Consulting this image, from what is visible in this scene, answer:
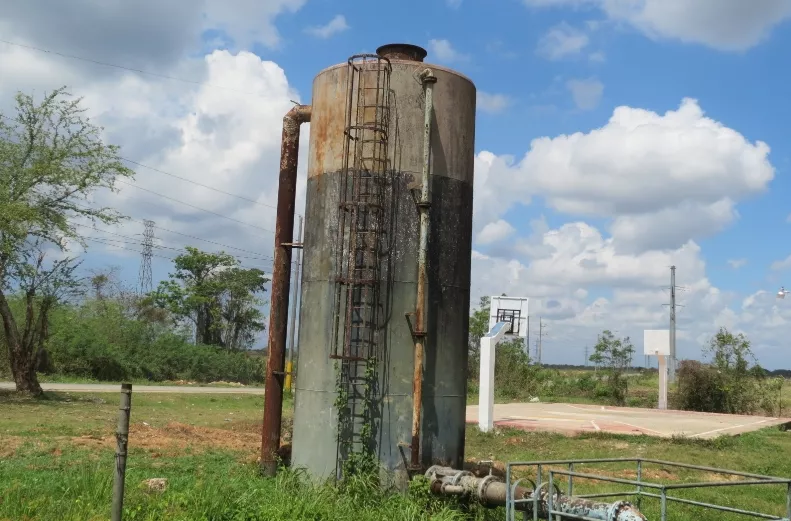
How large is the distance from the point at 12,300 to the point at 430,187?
109 feet

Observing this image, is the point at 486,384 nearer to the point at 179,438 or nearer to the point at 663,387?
the point at 179,438

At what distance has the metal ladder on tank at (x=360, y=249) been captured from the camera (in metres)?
10.2

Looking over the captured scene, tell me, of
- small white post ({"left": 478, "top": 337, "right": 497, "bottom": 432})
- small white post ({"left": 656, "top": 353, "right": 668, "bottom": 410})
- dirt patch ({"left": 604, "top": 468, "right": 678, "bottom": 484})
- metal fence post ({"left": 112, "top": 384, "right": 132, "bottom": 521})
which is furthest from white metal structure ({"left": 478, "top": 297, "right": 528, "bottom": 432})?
small white post ({"left": 656, "top": 353, "right": 668, "bottom": 410})

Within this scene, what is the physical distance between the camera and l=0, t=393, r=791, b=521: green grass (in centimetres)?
859

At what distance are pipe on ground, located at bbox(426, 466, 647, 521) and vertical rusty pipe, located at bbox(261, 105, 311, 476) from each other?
310 centimetres

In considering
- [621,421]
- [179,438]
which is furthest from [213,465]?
[621,421]

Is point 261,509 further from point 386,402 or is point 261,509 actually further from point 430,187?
point 430,187

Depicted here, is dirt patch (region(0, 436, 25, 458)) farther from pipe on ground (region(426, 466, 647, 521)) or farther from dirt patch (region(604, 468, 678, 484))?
dirt patch (region(604, 468, 678, 484))

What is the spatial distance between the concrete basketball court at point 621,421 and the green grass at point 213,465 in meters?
1.88

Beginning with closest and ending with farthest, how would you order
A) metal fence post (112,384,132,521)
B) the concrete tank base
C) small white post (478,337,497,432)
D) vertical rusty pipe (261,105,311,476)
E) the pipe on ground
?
metal fence post (112,384,132,521), the pipe on ground, the concrete tank base, vertical rusty pipe (261,105,311,476), small white post (478,337,497,432)

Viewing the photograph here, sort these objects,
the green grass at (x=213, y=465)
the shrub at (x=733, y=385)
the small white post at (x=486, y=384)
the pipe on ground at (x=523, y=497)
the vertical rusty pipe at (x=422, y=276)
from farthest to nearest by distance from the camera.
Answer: the shrub at (x=733, y=385)
the small white post at (x=486, y=384)
the vertical rusty pipe at (x=422, y=276)
the green grass at (x=213, y=465)
the pipe on ground at (x=523, y=497)

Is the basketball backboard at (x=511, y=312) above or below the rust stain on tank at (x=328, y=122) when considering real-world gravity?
below

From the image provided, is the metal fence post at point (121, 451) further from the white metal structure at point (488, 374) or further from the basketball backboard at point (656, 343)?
the basketball backboard at point (656, 343)

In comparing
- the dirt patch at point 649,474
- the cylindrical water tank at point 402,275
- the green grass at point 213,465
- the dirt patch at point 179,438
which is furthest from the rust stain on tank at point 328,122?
the dirt patch at point 649,474
